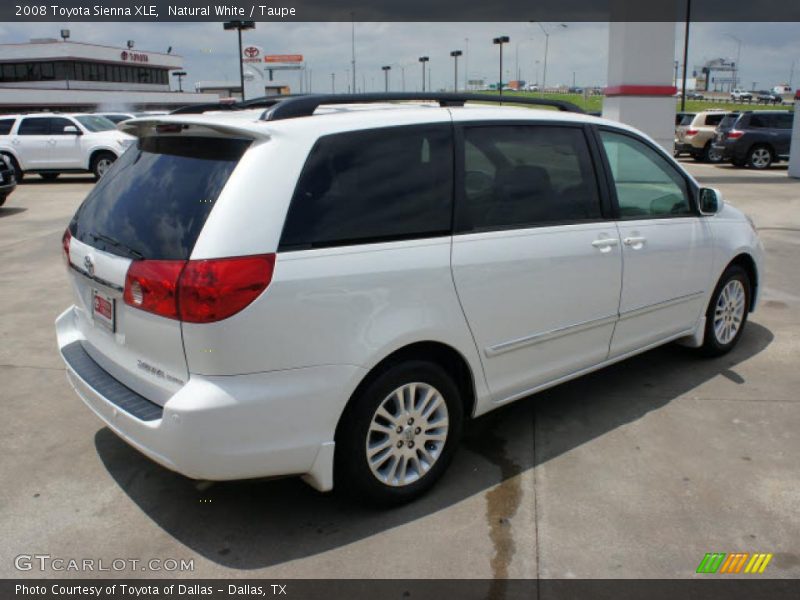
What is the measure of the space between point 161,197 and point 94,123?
17.7 metres

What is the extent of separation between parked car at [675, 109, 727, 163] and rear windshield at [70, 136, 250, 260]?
76.8 feet

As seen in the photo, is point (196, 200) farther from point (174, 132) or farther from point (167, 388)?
point (167, 388)

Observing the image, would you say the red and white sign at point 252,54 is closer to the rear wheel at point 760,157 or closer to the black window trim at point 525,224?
the rear wheel at point 760,157

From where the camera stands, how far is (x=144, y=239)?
116 inches

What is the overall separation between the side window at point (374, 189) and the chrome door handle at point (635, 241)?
1.27 metres

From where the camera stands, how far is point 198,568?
2.90 meters

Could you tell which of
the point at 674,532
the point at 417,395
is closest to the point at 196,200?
the point at 417,395

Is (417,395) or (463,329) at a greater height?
(463,329)

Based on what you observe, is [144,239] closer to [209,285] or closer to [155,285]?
[155,285]

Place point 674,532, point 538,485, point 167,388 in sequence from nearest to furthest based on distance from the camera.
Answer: point 167,388
point 674,532
point 538,485

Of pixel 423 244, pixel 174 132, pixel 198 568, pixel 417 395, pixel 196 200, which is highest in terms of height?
pixel 174 132

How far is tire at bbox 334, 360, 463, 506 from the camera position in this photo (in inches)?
120

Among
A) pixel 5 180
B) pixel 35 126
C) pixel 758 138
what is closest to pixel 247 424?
pixel 5 180

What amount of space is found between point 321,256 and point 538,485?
160 cm
